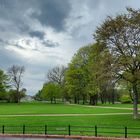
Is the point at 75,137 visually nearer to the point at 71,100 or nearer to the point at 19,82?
the point at 19,82

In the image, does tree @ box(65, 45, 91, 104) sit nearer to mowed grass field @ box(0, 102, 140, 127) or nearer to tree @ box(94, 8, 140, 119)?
mowed grass field @ box(0, 102, 140, 127)

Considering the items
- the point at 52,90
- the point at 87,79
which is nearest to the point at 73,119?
the point at 87,79

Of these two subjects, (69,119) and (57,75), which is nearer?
(69,119)

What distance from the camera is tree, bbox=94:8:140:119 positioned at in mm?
44750

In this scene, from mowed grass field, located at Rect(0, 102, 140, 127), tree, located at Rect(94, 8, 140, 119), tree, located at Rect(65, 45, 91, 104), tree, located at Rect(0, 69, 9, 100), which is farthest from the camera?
tree, located at Rect(0, 69, 9, 100)

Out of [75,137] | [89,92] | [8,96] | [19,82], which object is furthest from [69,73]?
[75,137]

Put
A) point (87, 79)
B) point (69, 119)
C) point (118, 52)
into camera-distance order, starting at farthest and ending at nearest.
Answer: point (87, 79)
point (118, 52)
point (69, 119)

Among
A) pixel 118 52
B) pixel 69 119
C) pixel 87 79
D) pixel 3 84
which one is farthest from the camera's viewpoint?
pixel 3 84

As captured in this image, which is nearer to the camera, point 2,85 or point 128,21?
point 128,21

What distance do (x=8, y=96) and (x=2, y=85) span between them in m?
11.8

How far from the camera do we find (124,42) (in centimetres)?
4625

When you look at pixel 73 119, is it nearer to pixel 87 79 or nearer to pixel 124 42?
pixel 124 42

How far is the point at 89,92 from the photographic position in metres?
100

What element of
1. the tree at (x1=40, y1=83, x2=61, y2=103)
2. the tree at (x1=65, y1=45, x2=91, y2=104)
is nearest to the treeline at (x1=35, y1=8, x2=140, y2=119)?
the tree at (x1=65, y1=45, x2=91, y2=104)
